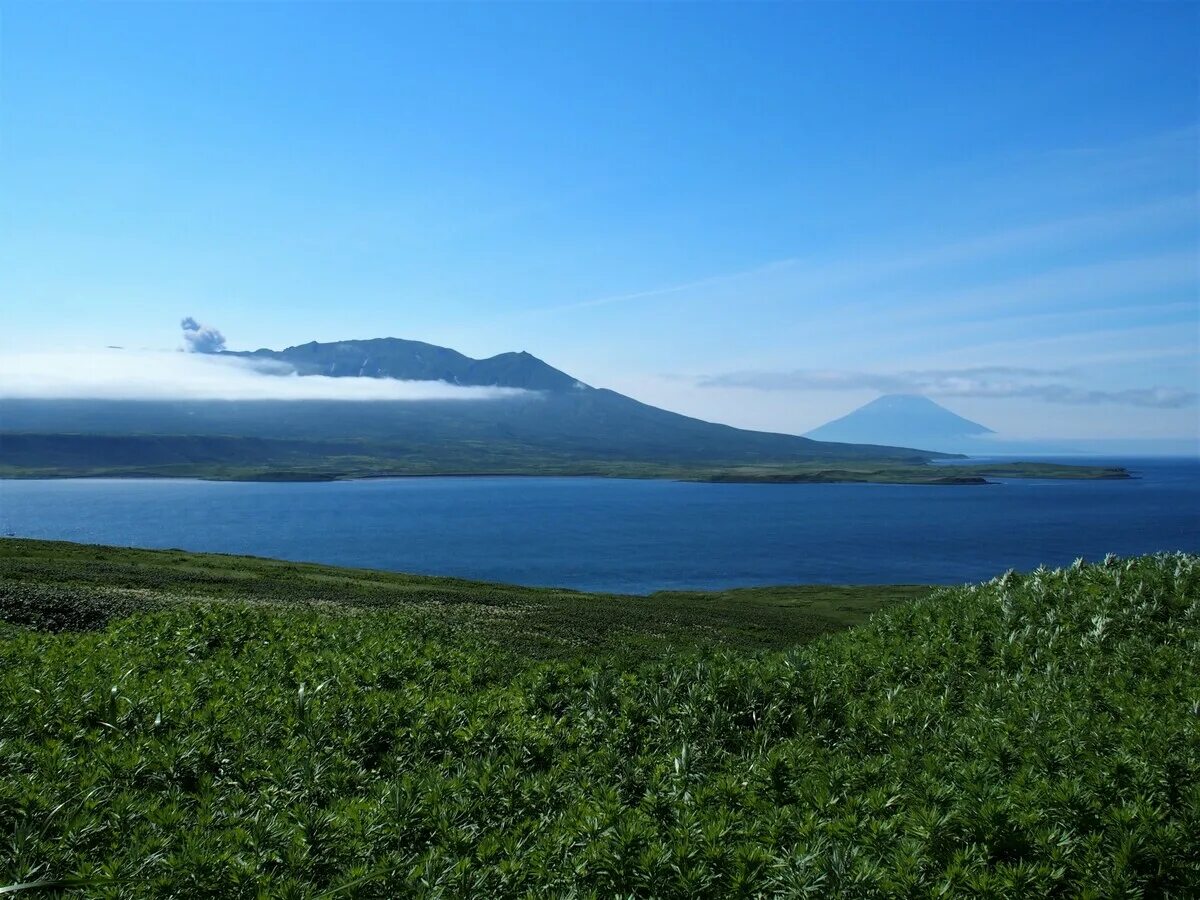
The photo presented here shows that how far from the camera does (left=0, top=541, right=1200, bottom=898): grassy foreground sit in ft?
20.1

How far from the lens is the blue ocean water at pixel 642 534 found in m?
102

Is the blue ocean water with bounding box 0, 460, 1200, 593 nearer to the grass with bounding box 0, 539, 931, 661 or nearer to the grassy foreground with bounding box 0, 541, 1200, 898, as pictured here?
the grass with bounding box 0, 539, 931, 661

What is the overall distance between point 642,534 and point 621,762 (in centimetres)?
12999

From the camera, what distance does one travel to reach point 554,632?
33125 millimetres

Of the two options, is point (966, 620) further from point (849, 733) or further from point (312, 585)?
point (312, 585)

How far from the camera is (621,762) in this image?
8.82 meters

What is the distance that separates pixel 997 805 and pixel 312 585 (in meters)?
45.8

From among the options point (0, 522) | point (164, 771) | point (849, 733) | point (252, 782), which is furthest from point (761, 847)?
point (0, 522)

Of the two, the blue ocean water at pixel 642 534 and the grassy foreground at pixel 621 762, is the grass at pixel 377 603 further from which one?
the blue ocean water at pixel 642 534

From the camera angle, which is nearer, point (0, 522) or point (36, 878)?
point (36, 878)

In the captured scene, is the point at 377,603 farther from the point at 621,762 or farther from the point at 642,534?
the point at 642,534

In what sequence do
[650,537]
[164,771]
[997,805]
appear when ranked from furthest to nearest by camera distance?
[650,537] → [164,771] → [997,805]

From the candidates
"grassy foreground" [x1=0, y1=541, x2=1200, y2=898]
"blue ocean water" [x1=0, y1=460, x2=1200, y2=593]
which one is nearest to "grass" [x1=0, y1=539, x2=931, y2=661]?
"grassy foreground" [x1=0, y1=541, x2=1200, y2=898]

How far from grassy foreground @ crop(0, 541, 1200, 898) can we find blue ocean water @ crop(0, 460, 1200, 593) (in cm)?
7496
